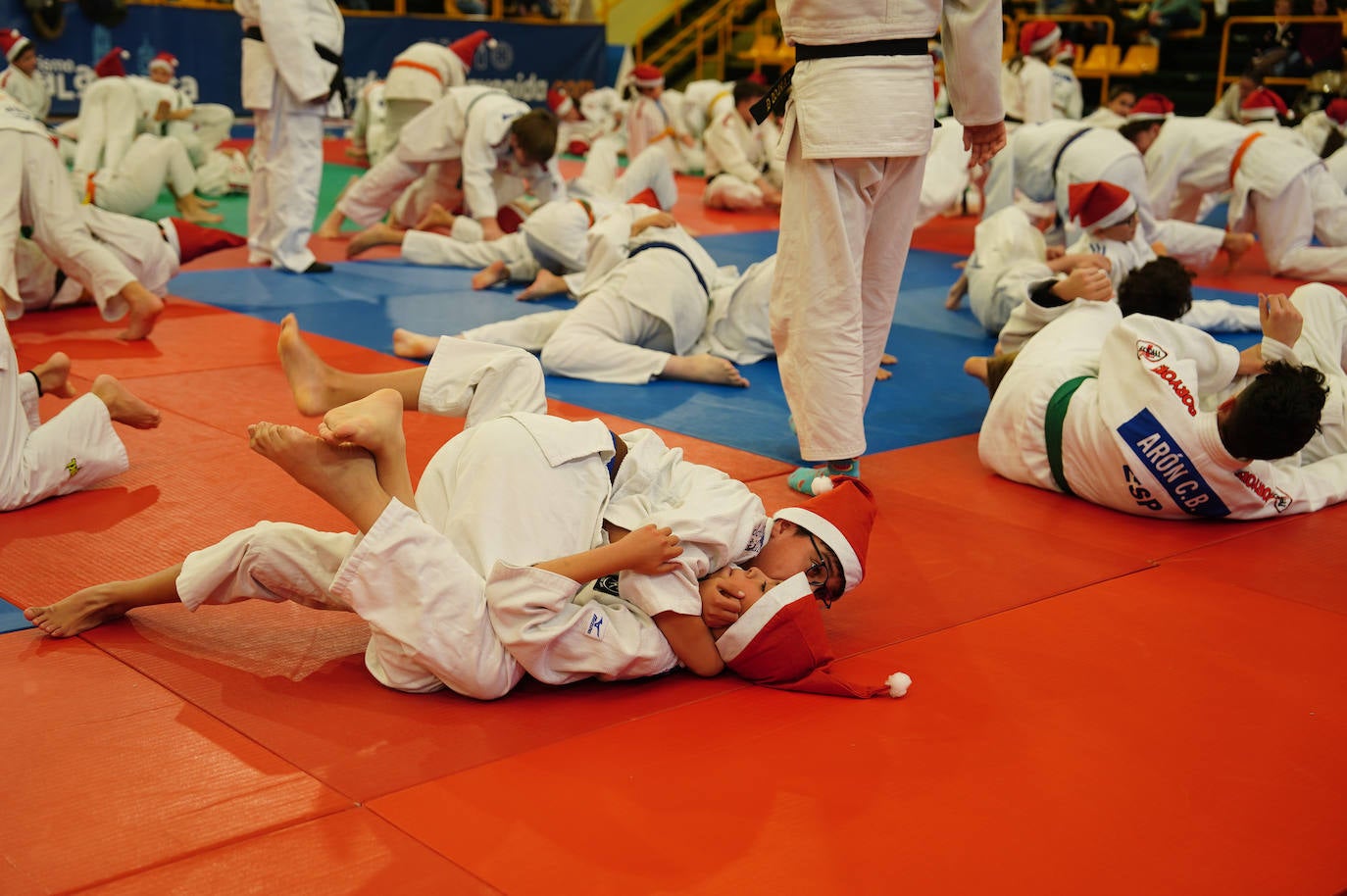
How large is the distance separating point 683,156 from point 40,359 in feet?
32.5

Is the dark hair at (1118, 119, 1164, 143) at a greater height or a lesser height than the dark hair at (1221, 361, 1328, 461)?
greater

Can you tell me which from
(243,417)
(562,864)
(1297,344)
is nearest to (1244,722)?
(562,864)

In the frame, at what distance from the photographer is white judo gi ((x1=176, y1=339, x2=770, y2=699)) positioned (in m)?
2.14

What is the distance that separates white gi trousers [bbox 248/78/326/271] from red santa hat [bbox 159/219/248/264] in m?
1.08

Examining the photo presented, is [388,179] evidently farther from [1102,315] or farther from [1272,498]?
[1272,498]

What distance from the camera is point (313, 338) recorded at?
5.21m

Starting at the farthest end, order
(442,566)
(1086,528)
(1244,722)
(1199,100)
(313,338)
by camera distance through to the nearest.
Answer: (1199,100), (313,338), (1086,528), (1244,722), (442,566)

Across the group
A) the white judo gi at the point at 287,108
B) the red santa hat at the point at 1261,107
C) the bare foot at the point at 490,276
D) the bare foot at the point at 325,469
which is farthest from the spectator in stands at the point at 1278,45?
the bare foot at the point at 325,469

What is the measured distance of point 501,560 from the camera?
2182mm

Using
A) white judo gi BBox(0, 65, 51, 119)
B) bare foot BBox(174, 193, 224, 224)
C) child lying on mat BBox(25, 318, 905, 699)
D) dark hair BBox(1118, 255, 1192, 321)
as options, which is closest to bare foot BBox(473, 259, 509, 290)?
bare foot BBox(174, 193, 224, 224)

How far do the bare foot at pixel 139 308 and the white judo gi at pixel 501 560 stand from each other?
2.95 m

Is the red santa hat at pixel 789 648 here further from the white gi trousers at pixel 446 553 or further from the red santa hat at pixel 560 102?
the red santa hat at pixel 560 102

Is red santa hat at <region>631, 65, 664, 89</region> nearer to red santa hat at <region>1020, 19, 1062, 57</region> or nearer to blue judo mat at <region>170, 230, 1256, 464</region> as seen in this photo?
red santa hat at <region>1020, 19, 1062, 57</region>

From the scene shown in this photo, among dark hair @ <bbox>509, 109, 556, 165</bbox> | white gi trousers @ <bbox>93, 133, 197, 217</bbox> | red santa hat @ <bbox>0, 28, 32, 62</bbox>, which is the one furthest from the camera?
red santa hat @ <bbox>0, 28, 32, 62</bbox>
